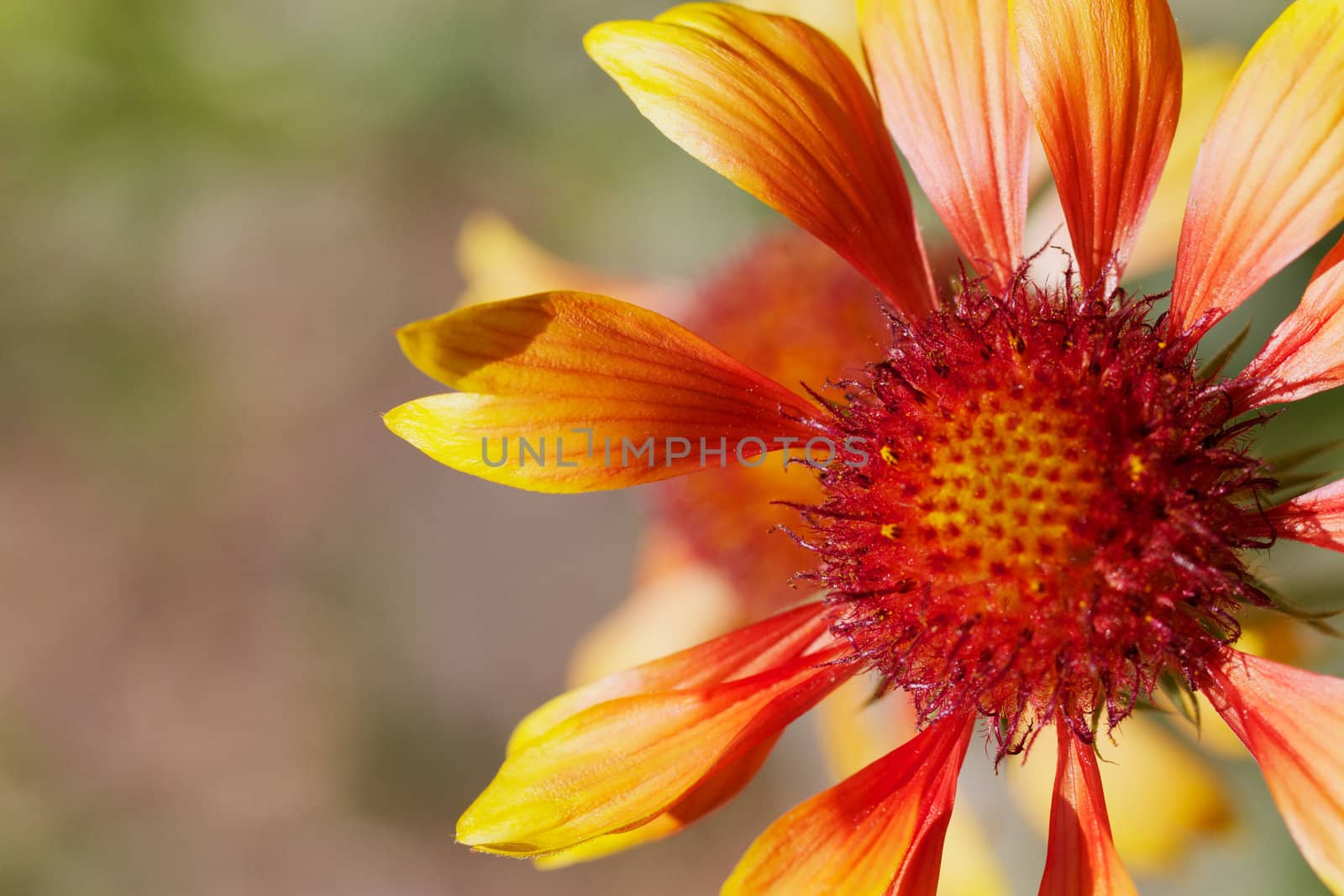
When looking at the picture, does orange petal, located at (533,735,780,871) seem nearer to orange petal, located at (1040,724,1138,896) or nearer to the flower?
the flower

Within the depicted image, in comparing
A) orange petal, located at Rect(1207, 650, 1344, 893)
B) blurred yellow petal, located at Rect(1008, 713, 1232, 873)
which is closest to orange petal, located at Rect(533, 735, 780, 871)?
orange petal, located at Rect(1207, 650, 1344, 893)

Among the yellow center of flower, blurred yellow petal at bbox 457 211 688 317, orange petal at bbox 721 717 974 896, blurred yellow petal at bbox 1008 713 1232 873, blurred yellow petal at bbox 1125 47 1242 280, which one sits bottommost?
blurred yellow petal at bbox 1008 713 1232 873

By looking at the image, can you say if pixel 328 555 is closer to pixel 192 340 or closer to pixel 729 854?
pixel 192 340

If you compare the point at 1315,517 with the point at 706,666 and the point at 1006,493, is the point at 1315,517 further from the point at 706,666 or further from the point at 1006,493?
the point at 706,666

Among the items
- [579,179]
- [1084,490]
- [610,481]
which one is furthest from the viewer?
[579,179]

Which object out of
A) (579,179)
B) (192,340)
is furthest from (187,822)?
(579,179)

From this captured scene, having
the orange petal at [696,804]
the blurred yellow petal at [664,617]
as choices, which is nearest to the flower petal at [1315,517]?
the orange petal at [696,804]
